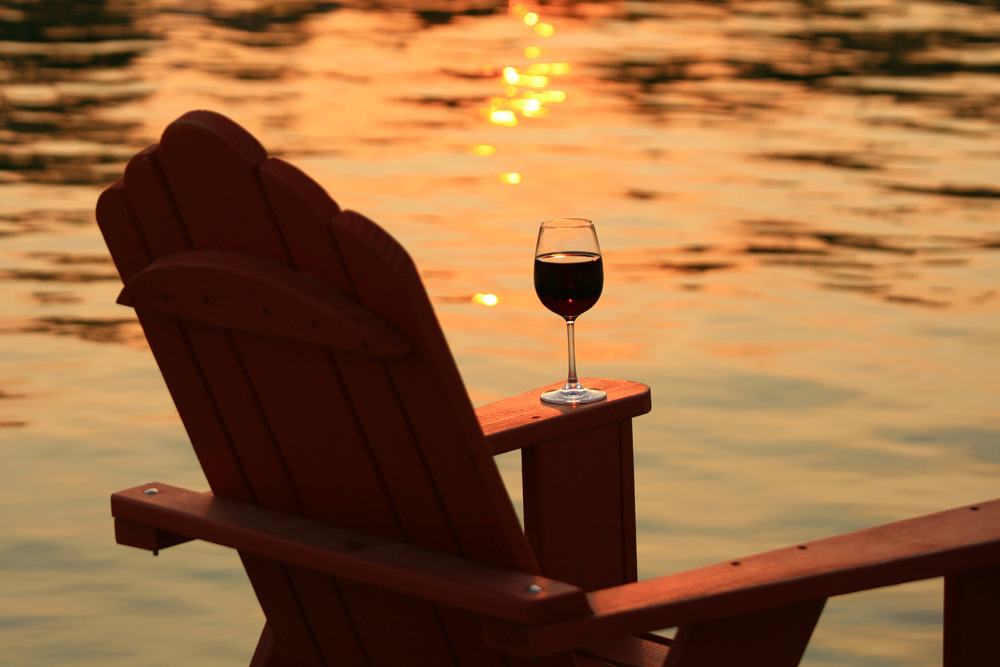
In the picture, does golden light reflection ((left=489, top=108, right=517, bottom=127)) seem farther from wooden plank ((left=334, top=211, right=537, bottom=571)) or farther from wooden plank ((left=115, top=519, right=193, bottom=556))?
wooden plank ((left=334, top=211, right=537, bottom=571))

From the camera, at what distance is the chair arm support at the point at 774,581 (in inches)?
70.1

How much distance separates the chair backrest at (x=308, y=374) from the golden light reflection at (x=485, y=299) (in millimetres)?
3801

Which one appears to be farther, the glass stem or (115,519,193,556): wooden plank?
the glass stem

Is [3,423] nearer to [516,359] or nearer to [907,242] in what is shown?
[516,359]

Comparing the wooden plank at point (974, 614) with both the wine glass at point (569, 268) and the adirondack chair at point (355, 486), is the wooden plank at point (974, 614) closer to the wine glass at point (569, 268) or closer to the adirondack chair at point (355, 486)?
the adirondack chair at point (355, 486)

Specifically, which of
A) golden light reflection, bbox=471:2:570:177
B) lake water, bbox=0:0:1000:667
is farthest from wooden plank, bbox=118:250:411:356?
golden light reflection, bbox=471:2:570:177

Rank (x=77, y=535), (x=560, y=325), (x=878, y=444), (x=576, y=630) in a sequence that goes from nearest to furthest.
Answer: (x=576, y=630), (x=77, y=535), (x=878, y=444), (x=560, y=325)

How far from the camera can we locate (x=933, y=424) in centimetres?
470

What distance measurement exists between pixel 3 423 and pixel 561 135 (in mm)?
5433

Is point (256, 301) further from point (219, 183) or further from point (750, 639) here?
point (750, 639)

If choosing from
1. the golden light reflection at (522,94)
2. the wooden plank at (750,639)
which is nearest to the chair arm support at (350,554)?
the wooden plank at (750,639)

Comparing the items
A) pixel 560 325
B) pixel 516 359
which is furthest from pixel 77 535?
pixel 560 325

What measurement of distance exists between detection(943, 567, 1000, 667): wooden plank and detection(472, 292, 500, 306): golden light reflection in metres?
4.12

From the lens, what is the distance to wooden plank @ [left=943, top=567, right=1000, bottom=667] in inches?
76.0
